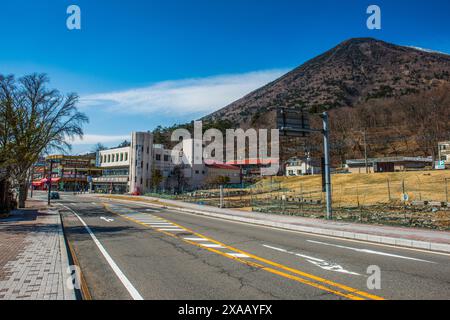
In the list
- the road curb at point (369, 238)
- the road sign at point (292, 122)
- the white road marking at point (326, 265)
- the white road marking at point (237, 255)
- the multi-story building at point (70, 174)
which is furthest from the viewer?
the multi-story building at point (70, 174)

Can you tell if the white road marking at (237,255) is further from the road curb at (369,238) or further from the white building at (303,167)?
the white building at (303,167)

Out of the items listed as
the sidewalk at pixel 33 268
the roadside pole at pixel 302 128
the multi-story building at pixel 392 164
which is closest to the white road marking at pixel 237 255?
the sidewalk at pixel 33 268

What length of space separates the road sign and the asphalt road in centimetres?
763

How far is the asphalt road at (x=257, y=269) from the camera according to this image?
20.0 ft

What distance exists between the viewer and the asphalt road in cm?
610

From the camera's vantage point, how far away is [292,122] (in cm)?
1888

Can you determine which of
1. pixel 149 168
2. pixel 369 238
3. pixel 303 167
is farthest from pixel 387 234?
pixel 303 167

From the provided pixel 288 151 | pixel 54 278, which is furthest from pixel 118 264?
pixel 288 151

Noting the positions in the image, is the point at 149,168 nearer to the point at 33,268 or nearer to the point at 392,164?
the point at 392,164

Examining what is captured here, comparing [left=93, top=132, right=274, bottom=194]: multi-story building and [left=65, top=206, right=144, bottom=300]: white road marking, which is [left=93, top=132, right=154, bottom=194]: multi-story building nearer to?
[left=93, top=132, right=274, bottom=194]: multi-story building

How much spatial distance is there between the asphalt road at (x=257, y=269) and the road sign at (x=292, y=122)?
7.63 metres

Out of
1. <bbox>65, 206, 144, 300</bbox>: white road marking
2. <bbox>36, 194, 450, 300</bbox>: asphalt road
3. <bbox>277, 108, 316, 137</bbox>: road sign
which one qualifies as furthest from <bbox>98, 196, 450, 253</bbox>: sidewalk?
<bbox>65, 206, 144, 300</bbox>: white road marking
